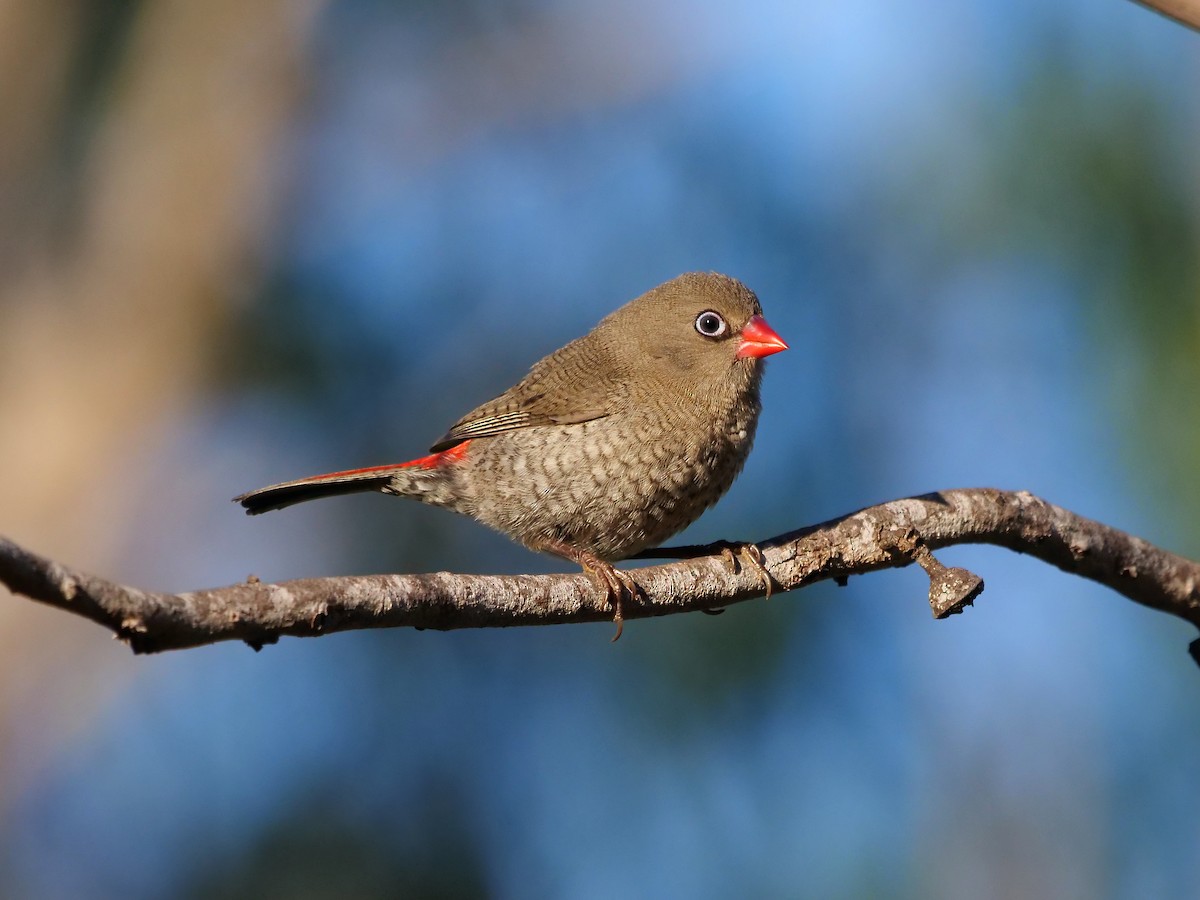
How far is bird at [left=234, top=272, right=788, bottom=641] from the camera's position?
3963 mm

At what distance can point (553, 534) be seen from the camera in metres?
4.04

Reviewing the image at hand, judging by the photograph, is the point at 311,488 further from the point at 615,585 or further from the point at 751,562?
the point at 751,562

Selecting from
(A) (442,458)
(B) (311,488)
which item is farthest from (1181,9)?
(B) (311,488)

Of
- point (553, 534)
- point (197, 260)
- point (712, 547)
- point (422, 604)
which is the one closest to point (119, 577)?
point (197, 260)

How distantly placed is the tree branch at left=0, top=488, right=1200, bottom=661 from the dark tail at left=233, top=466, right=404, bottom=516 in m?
1.19

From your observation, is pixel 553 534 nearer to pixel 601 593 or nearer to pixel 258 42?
pixel 601 593

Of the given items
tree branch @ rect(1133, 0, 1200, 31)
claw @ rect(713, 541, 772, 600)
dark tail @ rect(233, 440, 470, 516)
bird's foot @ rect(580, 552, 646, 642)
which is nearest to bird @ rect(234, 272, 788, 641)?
dark tail @ rect(233, 440, 470, 516)

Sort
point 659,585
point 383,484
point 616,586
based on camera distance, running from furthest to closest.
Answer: point 383,484, point 659,585, point 616,586

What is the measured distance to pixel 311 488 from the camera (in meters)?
4.01

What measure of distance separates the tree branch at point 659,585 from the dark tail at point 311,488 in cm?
119

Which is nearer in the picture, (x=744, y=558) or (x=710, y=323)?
(x=744, y=558)

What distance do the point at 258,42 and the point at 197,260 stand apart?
1376mm

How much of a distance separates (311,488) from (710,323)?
1490 mm

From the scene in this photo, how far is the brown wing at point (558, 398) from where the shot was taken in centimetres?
421
